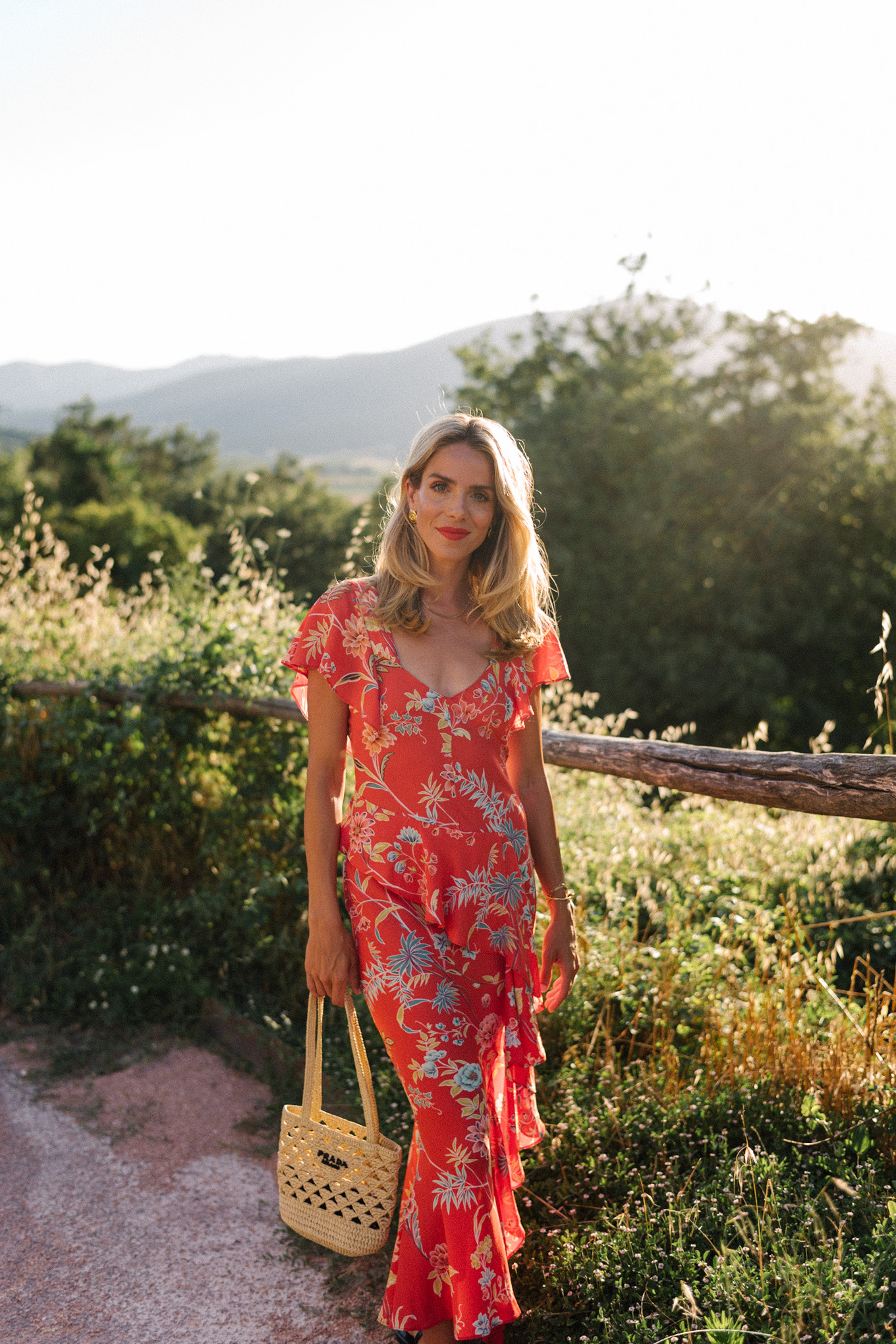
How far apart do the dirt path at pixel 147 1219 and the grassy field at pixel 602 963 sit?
39cm

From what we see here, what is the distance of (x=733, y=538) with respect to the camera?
19.4 m

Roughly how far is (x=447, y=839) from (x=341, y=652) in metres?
0.51

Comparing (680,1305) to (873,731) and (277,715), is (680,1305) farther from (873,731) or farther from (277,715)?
(277,715)

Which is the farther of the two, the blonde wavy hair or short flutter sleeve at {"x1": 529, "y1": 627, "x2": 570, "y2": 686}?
short flutter sleeve at {"x1": 529, "y1": 627, "x2": 570, "y2": 686}

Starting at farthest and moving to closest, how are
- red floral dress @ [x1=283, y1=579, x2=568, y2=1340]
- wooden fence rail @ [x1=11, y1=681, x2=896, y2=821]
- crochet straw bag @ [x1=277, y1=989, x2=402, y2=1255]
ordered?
wooden fence rail @ [x1=11, y1=681, x2=896, y2=821]
crochet straw bag @ [x1=277, y1=989, x2=402, y2=1255]
red floral dress @ [x1=283, y1=579, x2=568, y2=1340]

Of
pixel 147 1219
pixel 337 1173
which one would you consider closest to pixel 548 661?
pixel 337 1173

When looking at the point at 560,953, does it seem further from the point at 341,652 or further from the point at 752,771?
the point at 341,652

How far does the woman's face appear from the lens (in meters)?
2.26

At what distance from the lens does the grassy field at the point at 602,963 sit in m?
2.13

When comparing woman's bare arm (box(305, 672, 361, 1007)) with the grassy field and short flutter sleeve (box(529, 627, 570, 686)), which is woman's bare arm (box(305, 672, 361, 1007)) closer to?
short flutter sleeve (box(529, 627, 570, 686))

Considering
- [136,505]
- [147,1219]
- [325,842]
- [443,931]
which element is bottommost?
[147,1219]

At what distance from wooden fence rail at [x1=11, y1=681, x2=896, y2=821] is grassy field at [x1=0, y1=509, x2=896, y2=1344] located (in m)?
0.36

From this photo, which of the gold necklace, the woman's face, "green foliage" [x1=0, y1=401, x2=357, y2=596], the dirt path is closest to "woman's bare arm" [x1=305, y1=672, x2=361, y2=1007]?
the gold necklace

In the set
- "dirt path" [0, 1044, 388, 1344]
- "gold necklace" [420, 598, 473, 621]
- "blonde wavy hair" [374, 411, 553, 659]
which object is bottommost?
"dirt path" [0, 1044, 388, 1344]
